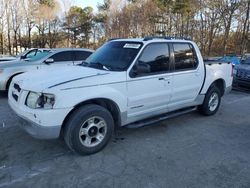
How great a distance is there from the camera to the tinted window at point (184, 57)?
5.09m

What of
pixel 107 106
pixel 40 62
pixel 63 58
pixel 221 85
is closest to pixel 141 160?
pixel 107 106

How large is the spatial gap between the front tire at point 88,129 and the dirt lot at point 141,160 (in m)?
0.17

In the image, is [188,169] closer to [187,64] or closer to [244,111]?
[187,64]

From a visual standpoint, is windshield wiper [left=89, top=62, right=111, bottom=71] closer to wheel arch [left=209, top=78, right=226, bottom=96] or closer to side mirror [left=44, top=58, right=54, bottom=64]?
wheel arch [left=209, top=78, right=226, bottom=96]

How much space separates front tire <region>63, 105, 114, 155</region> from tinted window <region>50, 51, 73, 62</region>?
214 inches

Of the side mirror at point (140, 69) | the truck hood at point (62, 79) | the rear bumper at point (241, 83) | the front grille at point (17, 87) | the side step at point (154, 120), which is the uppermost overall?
the side mirror at point (140, 69)

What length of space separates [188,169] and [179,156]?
16.2 inches

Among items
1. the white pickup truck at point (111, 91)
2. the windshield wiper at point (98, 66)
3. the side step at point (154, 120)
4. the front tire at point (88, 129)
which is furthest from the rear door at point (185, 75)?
the front tire at point (88, 129)

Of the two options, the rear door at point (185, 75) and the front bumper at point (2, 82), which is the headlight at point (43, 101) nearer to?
the rear door at point (185, 75)

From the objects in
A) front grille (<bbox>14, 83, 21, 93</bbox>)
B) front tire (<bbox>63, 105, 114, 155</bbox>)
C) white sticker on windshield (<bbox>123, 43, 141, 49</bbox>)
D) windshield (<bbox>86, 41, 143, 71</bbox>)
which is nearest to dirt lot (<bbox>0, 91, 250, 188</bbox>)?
front tire (<bbox>63, 105, 114, 155</bbox>)

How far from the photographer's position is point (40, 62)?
8.49m

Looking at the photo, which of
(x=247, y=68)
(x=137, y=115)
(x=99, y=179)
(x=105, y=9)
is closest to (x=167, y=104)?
(x=137, y=115)

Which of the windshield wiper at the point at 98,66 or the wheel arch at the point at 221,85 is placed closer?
the windshield wiper at the point at 98,66

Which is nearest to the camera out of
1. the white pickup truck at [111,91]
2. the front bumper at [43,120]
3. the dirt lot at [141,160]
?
the dirt lot at [141,160]
